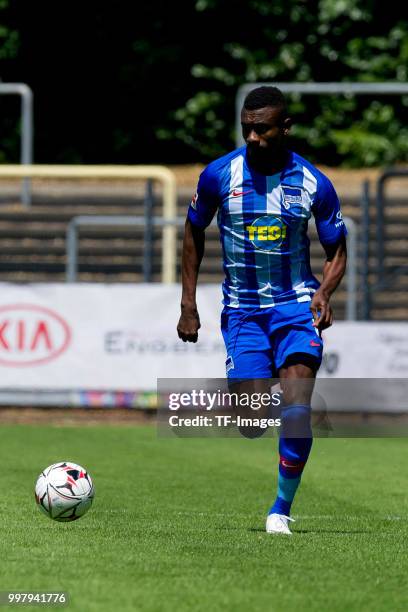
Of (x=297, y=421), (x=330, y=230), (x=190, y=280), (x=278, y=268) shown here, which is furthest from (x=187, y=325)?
(x=330, y=230)

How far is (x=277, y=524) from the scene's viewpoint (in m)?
7.70

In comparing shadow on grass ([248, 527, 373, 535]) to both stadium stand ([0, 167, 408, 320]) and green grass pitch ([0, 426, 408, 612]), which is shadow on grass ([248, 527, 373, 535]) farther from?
stadium stand ([0, 167, 408, 320])

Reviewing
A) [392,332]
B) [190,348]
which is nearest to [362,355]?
[392,332]

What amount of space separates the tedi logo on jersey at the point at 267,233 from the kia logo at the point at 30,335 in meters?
9.05

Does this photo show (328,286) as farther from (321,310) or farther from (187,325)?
(187,325)

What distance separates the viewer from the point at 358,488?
423 inches

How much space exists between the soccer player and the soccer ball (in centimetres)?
98

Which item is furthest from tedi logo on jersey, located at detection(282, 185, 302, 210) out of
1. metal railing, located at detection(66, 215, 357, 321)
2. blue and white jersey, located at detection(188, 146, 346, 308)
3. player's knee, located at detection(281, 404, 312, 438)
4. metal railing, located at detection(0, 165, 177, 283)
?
metal railing, located at detection(0, 165, 177, 283)

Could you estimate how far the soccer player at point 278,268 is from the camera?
25.2 feet

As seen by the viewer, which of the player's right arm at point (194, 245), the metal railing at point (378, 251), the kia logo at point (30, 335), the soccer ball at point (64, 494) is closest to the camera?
the soccer ball at point (64, 494)

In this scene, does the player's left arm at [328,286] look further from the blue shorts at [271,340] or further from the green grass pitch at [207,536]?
the green grass pitch at [207,536]

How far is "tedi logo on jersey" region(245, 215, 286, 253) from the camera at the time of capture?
7.75 metres

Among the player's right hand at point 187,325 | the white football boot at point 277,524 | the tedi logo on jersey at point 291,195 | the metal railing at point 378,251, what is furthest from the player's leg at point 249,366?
the metal railing at point 378,251

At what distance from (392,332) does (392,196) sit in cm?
480
